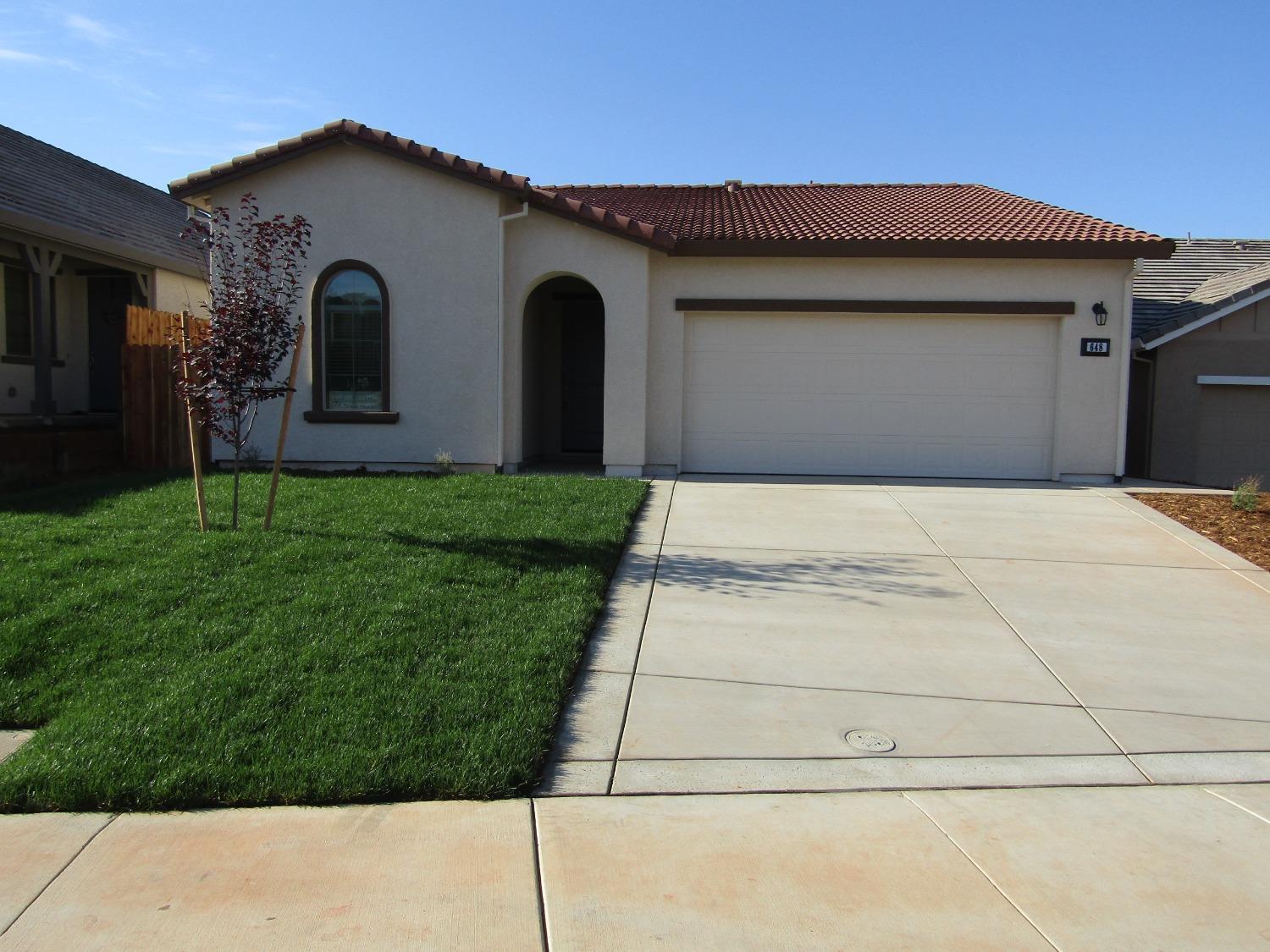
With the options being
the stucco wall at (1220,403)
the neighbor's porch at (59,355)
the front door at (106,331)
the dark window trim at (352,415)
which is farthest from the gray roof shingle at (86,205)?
the stucco wall at (1220,403)

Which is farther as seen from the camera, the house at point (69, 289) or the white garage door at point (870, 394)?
the house at point (69, 289)

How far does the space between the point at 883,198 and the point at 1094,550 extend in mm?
9735

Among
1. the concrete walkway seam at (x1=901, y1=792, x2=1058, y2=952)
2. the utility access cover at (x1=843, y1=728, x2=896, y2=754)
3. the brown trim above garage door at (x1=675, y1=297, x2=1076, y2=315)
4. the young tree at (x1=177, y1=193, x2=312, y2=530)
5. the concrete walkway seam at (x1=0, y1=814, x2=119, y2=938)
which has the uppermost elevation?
the brown trim above garage door at (x1=675, y1=297, x2=1076, y2=315)

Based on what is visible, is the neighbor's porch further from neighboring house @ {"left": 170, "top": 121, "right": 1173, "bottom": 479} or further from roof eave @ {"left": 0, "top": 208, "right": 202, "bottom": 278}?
neighboring house @ {"left": 170, "top": 121, "right": 1173, "bottom": 479}

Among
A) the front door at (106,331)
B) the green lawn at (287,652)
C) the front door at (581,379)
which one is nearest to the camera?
the green lawn at (287,652)

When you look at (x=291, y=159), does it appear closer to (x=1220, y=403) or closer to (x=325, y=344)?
(x=325, y=344)

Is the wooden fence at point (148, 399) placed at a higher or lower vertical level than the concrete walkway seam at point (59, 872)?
higher

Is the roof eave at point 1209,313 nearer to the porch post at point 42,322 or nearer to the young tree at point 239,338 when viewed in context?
the young tree at point 239,338

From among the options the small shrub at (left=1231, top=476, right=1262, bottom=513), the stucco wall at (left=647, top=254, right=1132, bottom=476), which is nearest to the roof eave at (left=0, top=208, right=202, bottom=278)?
the stucco wall at (left=647, top=254, right=1132, bottom=476)

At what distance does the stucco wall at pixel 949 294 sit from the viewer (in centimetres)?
1357

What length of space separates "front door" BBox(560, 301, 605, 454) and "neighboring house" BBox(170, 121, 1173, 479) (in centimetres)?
230

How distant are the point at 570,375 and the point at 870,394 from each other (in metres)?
5.35

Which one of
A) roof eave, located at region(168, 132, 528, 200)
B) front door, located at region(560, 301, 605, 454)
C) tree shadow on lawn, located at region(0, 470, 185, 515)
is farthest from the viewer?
front door, located at region(560, 301, 605, 454)

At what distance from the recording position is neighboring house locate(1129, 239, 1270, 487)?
50.2 ft
